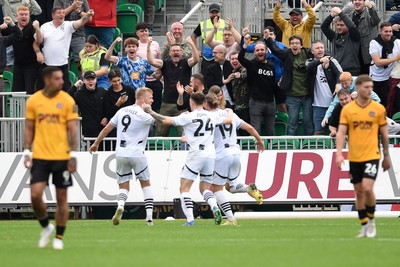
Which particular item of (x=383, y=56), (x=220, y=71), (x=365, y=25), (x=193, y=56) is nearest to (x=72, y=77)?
(x=193, y=56)

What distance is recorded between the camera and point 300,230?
19.4 meters

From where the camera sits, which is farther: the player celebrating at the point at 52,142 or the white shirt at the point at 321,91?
the white shirt at the point at 321,91

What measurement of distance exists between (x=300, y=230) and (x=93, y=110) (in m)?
7.24

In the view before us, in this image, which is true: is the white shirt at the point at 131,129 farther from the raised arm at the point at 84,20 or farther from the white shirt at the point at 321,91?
the white shirt at the point at 321,91

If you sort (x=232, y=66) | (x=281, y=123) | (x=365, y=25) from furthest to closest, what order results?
(x=281, y=123) < (x=365, y=25) < (x=232, y=66)

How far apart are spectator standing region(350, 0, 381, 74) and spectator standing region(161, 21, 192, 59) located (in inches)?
152

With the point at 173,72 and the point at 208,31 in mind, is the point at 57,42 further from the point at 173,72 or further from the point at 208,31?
the point at 208,31

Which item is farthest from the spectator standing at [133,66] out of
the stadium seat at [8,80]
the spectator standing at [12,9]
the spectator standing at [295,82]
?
the stadium seat at [8,80]

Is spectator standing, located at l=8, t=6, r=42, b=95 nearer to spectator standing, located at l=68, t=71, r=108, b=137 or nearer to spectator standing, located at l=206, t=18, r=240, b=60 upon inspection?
spectator standing, located at l=68, t=71, r=108, b=137

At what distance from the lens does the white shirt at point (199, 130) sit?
20734 mm

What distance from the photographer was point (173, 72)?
25.8 m

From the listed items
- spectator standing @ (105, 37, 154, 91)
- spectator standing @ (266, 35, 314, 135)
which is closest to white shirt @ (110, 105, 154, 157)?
spectator standing @ (105, 37, 154, 91)

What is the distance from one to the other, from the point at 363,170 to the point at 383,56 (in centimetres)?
917

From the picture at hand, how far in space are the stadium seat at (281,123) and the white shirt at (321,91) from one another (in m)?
1.20
